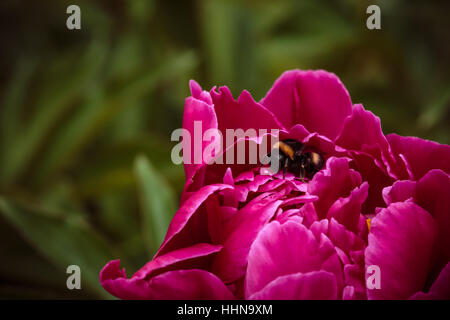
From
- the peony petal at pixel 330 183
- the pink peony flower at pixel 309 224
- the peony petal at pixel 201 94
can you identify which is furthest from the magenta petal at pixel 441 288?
the peony petal at pixel 201 94

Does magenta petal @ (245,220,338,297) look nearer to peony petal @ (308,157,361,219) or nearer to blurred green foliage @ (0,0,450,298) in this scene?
peony petal @ (308,157,361,219)

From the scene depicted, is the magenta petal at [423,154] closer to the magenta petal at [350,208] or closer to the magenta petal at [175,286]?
the magenta petal at [350,208]

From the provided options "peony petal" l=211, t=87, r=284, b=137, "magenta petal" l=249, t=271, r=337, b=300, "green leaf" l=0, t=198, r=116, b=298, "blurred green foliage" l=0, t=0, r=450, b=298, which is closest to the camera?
"magenta petal" l=249, t=271, r=337, b=300

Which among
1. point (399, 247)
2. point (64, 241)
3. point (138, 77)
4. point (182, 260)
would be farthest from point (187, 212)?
point (138, 77)

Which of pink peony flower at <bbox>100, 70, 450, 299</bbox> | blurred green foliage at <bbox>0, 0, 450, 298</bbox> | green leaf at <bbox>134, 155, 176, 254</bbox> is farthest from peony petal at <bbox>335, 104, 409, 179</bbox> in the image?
blurred green foliage at <bbox>0, 0, 450, 298</bbox>

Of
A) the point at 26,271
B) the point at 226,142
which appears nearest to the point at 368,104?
the point at 26,271
